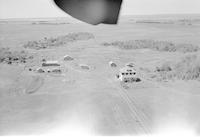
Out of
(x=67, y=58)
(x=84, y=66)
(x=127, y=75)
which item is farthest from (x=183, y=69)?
(x=67, y=58)

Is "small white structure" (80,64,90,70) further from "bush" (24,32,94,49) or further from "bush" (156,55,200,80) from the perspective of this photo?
"bush" (156,55,200,80)

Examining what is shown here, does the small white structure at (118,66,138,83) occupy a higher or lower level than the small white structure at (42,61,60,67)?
lower

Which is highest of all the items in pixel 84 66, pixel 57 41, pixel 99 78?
pixel 57 41

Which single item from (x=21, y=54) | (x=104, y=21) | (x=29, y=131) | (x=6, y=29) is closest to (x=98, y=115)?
(x=29, y=131)

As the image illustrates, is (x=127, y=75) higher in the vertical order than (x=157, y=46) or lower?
lower

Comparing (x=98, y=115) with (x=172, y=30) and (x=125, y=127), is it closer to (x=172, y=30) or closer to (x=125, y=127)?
(x=125, y=127)

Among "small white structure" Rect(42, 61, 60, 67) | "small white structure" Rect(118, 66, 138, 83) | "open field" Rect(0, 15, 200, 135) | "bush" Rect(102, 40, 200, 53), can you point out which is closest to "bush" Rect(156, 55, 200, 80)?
"open field" Rect(0, 15, 200, 135)

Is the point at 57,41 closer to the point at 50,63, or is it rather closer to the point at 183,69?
the point at 50,63

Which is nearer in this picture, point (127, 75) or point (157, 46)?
point (127, 75)
